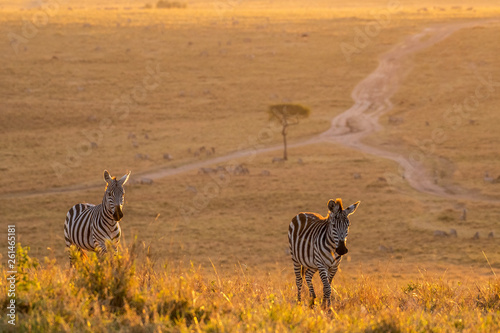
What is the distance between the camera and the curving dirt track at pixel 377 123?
4797cm

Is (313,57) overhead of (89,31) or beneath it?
beneath

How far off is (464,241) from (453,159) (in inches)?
796

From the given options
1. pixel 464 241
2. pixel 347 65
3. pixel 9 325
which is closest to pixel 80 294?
pixel 9 325

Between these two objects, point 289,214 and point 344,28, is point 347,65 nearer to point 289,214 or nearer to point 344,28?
point 344,28

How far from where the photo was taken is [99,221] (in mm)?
12773

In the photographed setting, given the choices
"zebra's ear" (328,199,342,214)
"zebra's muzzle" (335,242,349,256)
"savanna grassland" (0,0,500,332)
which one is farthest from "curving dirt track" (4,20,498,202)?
"zebra's muzzle" (335,242,349,256)

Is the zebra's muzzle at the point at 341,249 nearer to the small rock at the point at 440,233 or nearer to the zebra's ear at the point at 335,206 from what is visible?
the zebra's ear at the point at 335,206

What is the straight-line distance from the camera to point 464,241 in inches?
1373

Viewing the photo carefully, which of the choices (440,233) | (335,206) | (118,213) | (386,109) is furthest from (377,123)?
(118,213)

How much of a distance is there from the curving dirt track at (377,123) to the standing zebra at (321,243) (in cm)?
3386

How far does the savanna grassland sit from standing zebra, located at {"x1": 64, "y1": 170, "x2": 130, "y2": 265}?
109 cm

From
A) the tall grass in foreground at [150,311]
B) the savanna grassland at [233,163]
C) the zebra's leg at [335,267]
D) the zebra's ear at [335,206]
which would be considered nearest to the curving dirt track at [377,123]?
the savanna grassland at [233,163]

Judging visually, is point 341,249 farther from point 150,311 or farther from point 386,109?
point 386,109

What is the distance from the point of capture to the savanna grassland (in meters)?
8.09
